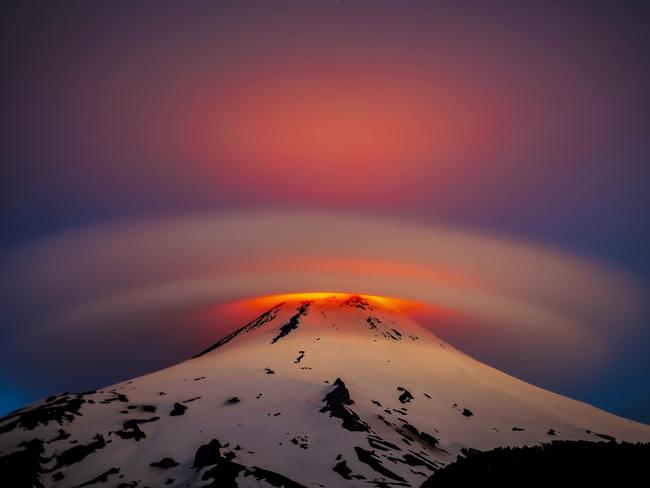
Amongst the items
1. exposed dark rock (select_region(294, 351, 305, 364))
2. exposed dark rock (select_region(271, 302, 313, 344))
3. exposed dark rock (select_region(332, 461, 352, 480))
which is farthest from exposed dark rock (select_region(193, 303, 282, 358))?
exposed dark rock (select_region(332, 461, 352, 480))

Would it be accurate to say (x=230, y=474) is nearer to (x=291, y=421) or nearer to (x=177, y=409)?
(x=291, y=421)

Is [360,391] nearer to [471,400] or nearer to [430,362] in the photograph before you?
[471,400]

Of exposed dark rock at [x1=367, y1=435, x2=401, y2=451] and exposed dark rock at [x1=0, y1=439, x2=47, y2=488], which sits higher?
exposed dark rock at [x1=0, y1=439, x2=47, y2=488]

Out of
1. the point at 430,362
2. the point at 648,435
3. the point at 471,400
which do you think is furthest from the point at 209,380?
the point at 648,435

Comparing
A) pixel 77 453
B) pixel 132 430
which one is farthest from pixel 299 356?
pixel 77 453

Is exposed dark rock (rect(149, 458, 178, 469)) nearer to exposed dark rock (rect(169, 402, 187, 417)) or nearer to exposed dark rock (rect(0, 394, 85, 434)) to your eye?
exposed dark rock (rect(0, 394, 85, 434))

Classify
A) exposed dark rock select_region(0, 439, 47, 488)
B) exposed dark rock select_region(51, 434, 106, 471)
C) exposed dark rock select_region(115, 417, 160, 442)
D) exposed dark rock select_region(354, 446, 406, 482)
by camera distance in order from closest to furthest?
1. exposed dark rock select_region(0, 439, 47, 488)
2. exposed dark rock select_region(354, 446, 406, 482)
3. exposed dark rock select_region(51, 434, 106, 471)
4. exposed dark rock select_region(115, 417, 160, 442)

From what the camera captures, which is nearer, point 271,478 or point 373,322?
point 271,478

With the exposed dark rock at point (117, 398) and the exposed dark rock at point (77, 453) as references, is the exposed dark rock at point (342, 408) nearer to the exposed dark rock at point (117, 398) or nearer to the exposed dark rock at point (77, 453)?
the exposed dark rock at point (77, 453)
